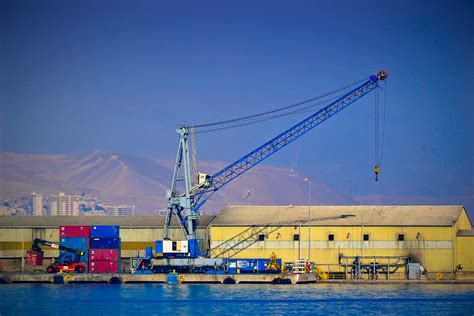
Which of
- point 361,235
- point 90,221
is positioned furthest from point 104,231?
point 361,235

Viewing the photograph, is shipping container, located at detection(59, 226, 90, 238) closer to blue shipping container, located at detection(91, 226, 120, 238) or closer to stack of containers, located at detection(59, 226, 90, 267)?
stack of containers, located at detection(59, 226, 90, 267)

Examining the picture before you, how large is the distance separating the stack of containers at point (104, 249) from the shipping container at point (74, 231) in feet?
2.03

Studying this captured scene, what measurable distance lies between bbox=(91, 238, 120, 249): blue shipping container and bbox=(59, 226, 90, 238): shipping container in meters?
A: 1.14

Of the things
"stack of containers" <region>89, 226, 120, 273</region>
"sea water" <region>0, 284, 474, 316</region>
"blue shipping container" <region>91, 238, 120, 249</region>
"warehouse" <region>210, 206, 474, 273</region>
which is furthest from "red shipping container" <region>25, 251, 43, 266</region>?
"warehouse" <region>210, 206, 474, 273</region>

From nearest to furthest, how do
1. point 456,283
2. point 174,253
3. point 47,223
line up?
point 456,283 < point 174,253 < point 47,223

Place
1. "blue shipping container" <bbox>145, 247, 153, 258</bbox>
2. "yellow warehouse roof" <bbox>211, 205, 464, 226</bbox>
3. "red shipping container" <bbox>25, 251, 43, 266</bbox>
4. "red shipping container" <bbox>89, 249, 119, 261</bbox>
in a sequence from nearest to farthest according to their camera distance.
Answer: "yellow warehouse roof" <bbox>211, 205, 464, 226</bbox> < "blue shipping container" <bbox>145, 247, 153, 258</bbox> < "red shipping container" <bbox>89, 249, 119, 261</bbox> < "red shipping container" <bbox>25, 251, 43, 266</bbox>

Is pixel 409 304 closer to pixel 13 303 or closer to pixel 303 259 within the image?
pixel 303 259

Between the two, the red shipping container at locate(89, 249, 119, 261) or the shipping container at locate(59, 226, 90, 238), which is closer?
the red shipping container at locate(89, 249, 119, 261)

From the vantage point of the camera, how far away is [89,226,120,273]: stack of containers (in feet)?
410

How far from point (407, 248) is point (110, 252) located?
33.5 metres

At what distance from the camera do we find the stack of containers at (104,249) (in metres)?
125

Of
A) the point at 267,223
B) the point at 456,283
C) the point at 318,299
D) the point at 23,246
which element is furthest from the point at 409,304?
the point at 23,246

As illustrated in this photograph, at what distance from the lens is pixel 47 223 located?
135375 mm

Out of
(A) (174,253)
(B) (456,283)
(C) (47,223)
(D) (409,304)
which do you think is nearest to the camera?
(D) (409,304)
